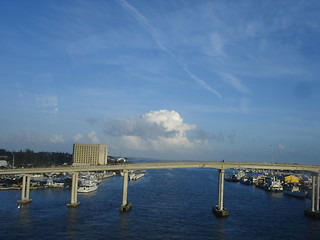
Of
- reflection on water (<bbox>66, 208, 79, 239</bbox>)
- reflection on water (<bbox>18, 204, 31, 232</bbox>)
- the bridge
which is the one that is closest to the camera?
reflection on water (<bbox>66, 208, 79, 239</bbox>)

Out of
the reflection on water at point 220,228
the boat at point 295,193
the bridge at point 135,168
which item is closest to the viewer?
the reflection on water at point 220,228

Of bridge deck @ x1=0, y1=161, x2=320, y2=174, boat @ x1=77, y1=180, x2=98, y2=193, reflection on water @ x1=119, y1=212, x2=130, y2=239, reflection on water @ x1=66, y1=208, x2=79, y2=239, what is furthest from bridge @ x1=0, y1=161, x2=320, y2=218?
boat @ x1=77, y1=180, x2=98, y2=193

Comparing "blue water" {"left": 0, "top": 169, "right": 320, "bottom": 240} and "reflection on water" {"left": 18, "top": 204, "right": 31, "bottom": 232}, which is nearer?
"blue water" {"left": 0, "top": 169, "right": 320, "bottom": 240}

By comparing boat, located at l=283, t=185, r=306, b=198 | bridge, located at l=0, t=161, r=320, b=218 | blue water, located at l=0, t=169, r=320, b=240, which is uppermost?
bridge, located at l=0, t=161, r=320, b=218

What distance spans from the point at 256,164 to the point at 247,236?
102 feet

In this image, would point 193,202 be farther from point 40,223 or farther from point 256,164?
point 40,223

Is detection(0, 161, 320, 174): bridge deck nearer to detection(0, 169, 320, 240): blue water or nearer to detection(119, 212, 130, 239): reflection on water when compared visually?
detection(0, 169, 320, 240): blue water

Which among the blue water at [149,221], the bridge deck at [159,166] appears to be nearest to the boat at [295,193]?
the blue water at [149,221]

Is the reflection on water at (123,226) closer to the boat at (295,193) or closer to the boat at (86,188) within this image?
the boat at (86,188)

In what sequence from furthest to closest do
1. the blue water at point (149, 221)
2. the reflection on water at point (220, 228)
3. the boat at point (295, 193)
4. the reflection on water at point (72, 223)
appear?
the boat at point (295, 193) < the reflection on water at point (220, 228) < the blue water at point (149, 221) < the reflection on water at point (72, 223)

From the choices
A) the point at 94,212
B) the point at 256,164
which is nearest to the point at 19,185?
the point at 94,212

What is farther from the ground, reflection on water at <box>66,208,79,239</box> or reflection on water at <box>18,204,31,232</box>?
reflection on water at <box>66,208,79,239</box>

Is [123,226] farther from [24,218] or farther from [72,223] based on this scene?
[24,218]

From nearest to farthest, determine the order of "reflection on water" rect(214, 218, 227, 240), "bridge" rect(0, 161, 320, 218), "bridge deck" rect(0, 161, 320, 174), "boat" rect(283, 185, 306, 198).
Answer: "reflection on water" rect(214, 218, 227, 240) < "bridge" rect(0, 161, 320, 218) < "bridge deck" rect(0, 161, 320, 174) < "boat" rect(283, 185, 306, 198)
